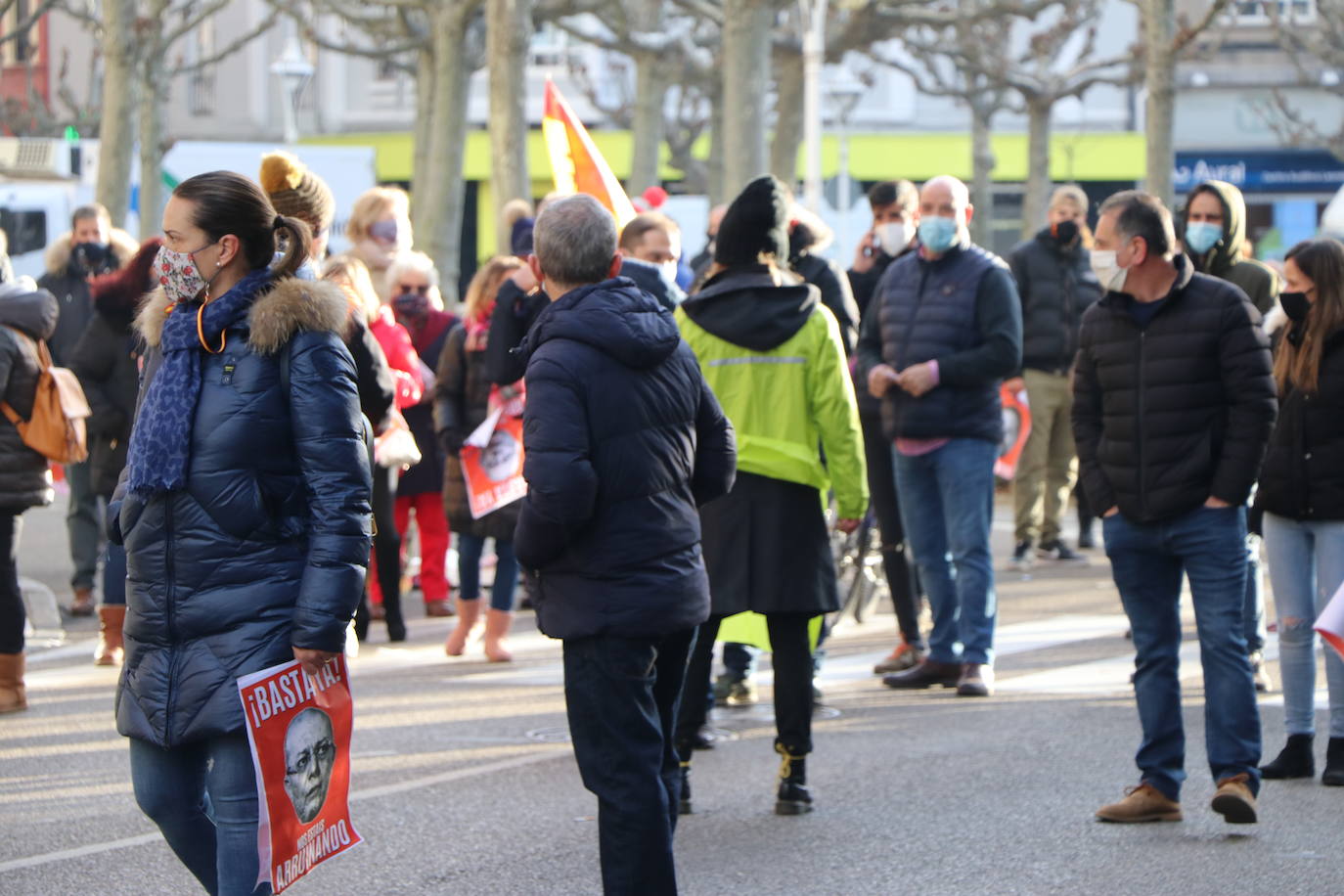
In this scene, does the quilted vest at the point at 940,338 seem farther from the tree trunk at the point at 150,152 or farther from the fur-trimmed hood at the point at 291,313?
the tree trunk at the point at 150,152

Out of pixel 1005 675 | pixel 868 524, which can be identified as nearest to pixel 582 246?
pixel 1005 675

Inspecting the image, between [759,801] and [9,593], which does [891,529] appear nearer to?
[759,801]

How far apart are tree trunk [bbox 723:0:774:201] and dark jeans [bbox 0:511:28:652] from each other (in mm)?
10738

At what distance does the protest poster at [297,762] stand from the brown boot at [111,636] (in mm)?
5101

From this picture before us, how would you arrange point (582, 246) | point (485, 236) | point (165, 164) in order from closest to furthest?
point (582, 246) → point (165, 164) → point (485, 236)

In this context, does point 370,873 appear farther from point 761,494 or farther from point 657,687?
point 761,494

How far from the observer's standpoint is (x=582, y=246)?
17.7 ft

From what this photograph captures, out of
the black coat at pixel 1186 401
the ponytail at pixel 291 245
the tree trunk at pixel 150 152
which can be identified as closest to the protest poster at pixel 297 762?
the ponytail at pixel 291 245

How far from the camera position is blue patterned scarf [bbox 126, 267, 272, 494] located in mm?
4535

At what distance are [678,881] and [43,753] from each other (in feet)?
10.1

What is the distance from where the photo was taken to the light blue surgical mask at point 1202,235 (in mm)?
8922

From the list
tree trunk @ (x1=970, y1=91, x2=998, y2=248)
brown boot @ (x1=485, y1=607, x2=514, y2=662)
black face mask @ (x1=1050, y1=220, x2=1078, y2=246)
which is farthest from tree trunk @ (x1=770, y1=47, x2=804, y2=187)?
brown boot @ (x1=485, y1=607, x2=514, y2=662)

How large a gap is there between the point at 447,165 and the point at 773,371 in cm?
1554

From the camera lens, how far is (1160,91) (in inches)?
732
